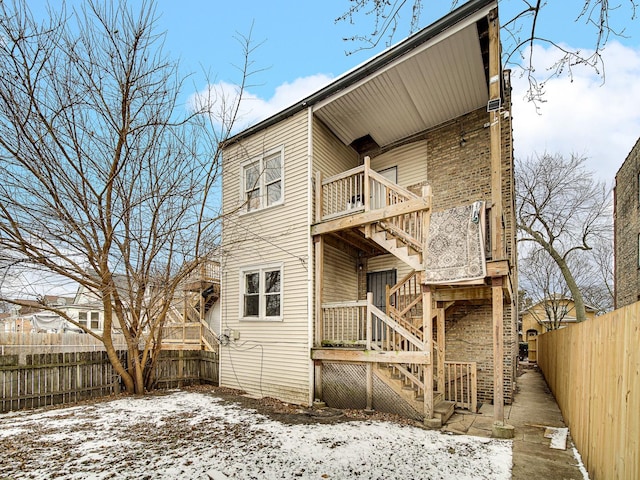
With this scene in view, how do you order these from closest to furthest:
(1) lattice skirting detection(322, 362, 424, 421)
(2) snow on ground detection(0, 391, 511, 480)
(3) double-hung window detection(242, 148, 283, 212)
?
(2) snow on ground detection(0, 391, 511, 480) → (1) lattice skirting detection(322, 362, 424, 421) → (3) double-hung window detection(242, 148, 283, 212)

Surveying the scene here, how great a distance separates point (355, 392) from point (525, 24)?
6.86 meters

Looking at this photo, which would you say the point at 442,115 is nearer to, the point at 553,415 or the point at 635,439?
the point at 553,415

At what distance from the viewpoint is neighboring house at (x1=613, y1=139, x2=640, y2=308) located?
15.3 meters

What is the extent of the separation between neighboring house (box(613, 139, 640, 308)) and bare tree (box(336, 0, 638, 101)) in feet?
53.4

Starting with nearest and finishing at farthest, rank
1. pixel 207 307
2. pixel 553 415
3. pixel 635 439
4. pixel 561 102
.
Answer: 1. pixel 635 439
2. pixel 561 102
3. pixel 553 415
4. pixel 207 307

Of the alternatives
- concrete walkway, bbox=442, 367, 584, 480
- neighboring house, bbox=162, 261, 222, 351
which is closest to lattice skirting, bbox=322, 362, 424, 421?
concrete walkway, bbox=442, 367, 584, 480

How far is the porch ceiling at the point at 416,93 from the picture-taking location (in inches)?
275

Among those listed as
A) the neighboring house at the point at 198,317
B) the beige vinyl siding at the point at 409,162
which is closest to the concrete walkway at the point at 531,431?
the beige vinyl siding at the point at 409,162

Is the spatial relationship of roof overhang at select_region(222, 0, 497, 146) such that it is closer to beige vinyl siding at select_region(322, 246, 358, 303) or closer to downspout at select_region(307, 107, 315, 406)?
downspout at select_region(307, 107, 315, 406)

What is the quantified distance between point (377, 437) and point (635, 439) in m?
3.69

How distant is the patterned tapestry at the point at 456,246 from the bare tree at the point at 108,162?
18.7ft

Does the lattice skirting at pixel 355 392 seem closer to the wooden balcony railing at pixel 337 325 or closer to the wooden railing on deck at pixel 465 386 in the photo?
the wooden balcony railing at pixel 337 325

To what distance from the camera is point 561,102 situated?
3963 millimetres

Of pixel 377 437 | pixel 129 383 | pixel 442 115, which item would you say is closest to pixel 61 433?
pixel 129 383
